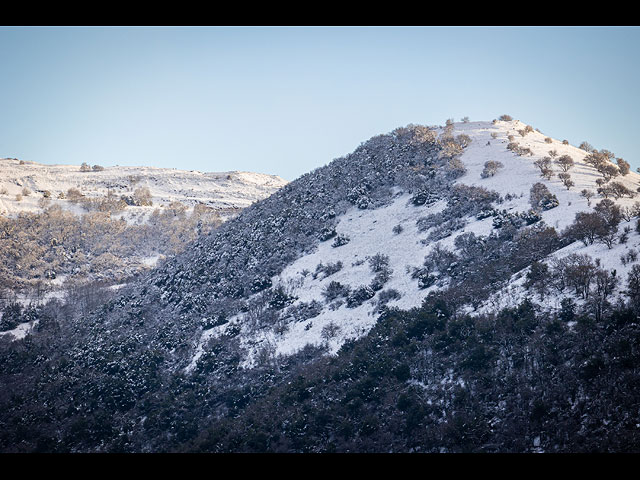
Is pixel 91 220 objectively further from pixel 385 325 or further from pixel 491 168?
pixel 385 325

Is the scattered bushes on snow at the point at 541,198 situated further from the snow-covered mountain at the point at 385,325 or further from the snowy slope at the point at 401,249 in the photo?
the snowy slope at the point at 401,249

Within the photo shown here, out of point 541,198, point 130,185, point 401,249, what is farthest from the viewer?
point 130,185

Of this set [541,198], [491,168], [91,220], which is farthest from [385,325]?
[91,220]

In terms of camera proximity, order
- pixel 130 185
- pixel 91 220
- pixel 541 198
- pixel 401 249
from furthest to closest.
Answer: pixel 130 185 < pixel 91 220 < pixel 401 249 < pixel 541 198

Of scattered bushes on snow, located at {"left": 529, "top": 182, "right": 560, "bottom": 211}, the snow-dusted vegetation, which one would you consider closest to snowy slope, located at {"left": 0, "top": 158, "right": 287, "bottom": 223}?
the snow-dusted vegetation

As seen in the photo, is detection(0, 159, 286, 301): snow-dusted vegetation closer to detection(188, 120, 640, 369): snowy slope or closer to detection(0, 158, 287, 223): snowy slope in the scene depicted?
detection(0, 158, 287, 223): snowy slope
